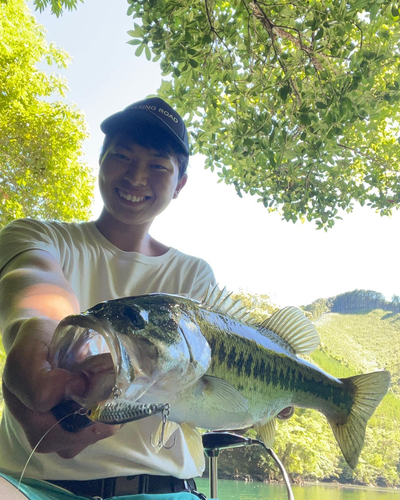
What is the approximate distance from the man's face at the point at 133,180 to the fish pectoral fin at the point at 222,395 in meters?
0.64

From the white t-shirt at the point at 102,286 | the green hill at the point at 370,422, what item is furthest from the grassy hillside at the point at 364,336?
the white t-shirt at the point at 102,286

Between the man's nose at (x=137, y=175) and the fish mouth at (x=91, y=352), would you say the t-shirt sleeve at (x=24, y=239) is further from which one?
the fish mouth at (x=91, y=352)

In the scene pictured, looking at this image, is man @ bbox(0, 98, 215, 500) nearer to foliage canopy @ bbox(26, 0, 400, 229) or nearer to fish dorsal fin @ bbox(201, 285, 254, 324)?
fish dorsal fin @ bbox(201, 285, 254, 324)

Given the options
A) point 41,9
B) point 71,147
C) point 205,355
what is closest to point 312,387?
point 205,355

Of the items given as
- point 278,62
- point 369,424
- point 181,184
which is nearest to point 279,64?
point 278,62

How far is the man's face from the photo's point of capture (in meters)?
1.06

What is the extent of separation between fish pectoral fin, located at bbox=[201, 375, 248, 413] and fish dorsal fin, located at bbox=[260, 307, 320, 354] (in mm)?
207

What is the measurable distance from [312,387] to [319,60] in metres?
1.95

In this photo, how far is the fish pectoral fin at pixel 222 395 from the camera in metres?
0.51

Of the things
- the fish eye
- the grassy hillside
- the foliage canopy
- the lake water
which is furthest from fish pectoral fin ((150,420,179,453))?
the grassy hillside

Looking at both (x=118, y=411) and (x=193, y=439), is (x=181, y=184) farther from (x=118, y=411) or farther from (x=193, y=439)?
(x=118, y=411)

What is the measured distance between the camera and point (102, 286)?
3.44ft

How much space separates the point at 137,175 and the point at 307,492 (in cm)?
1041

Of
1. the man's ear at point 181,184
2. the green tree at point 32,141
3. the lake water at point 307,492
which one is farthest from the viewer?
the lake water at point 307,492
